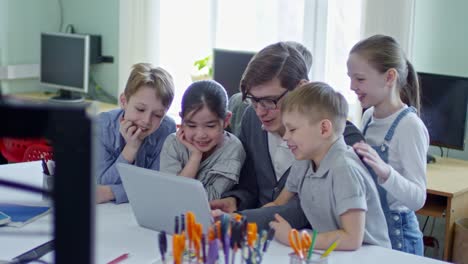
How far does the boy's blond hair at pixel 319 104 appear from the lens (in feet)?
5.47

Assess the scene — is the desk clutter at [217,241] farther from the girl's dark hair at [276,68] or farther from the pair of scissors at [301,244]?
the girl's dark hair at [276,68]

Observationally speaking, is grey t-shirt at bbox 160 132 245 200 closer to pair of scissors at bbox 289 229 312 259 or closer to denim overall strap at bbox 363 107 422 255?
denim overall strap at bbox 363 107 422 255

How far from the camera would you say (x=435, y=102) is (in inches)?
123

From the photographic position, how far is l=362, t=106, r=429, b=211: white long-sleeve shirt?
1.85 metres

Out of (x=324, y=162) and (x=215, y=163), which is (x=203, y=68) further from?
(x=324, y=162)

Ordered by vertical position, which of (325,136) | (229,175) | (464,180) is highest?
(325,136)

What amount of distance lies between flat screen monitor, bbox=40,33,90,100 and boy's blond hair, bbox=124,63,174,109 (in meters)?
2.64

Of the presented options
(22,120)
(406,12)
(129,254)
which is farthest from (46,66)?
(22,120)

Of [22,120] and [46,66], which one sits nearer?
[22,120]

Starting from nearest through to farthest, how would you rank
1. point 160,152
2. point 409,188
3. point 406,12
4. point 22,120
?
point 22,120 → point 409,188 → point 160,152 → point 406,12

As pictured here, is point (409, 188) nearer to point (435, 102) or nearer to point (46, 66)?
point (435, 102)

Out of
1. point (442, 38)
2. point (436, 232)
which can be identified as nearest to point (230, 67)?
point (442, 38)

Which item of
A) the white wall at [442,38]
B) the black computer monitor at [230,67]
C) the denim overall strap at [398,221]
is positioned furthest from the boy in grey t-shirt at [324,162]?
the black computer monitor at [230,67]

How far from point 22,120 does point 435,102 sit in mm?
2926
